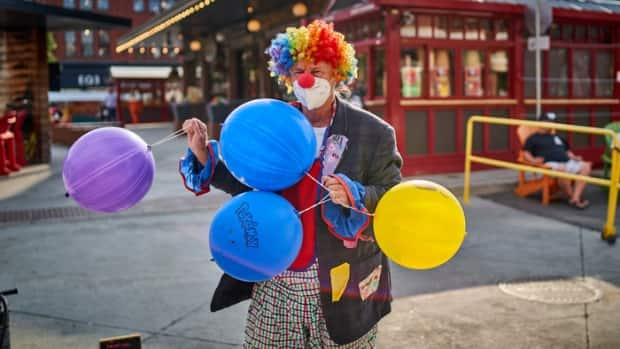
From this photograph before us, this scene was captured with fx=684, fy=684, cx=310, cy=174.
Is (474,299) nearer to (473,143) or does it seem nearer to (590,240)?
(590,240)

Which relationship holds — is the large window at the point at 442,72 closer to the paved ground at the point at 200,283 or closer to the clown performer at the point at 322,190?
the paved ground at the point at 200,283

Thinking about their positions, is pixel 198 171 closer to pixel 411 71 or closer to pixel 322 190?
pixel 322 190

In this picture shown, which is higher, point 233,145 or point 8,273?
point 233,145

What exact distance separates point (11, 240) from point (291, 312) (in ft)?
19.0

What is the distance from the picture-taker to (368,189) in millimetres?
2504

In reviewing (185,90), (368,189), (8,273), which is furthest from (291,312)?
(185,90)

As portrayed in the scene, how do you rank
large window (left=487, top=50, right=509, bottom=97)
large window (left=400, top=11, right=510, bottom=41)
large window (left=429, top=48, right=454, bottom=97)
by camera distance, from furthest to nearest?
1. large window (left=487, top=50, right=509, bottom=97)
2. large window (left=429, top=48, right=454, bottom=97)
3. large window (left=400, top=11, right=510, bottom=41)

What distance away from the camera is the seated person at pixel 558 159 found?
9.24 metres

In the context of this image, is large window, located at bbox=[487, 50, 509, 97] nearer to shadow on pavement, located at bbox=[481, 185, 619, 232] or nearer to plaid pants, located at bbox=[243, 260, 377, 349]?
shadow on pavement, located at bbox=[481, 185, 619, 232]

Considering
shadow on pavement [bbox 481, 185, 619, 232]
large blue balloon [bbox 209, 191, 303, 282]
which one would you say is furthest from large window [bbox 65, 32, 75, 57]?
large blue balloon [bbox 209, 191, 303, 282]

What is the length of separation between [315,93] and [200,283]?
3613mm

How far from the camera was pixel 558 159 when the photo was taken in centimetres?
926

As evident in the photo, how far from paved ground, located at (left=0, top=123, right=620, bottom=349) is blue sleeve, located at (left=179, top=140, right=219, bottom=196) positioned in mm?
2060

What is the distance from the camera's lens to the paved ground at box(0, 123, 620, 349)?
459cm
